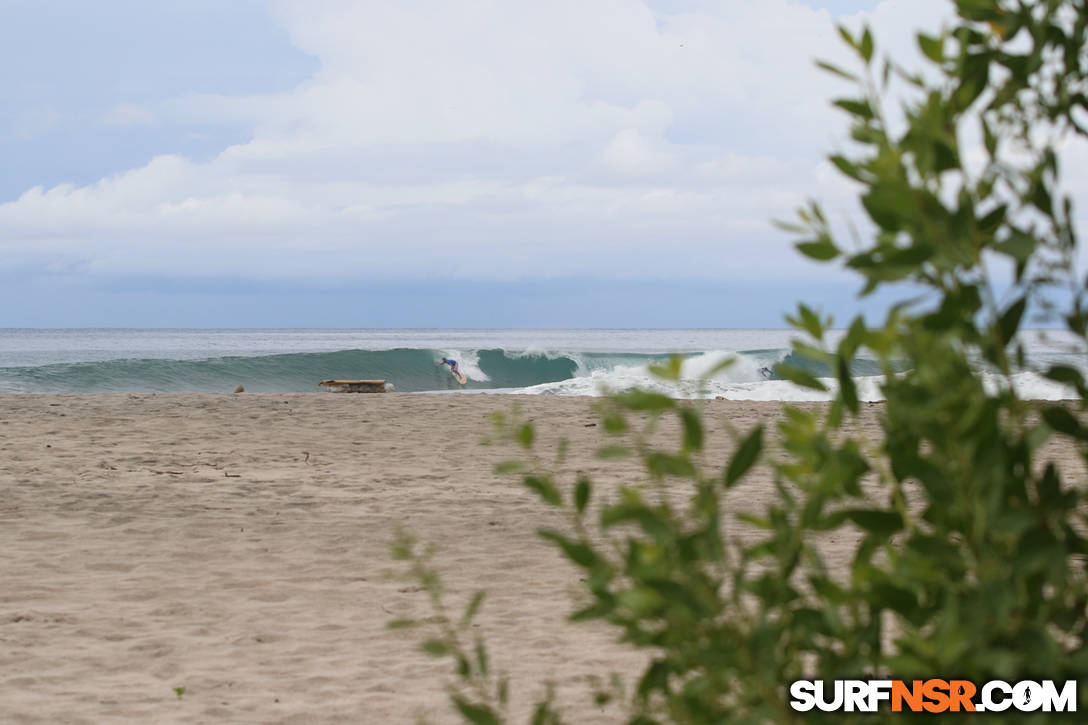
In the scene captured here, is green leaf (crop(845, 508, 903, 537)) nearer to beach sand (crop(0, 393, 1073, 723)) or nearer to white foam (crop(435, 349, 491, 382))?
beach sand (crop(0, 393, 1073, 723))

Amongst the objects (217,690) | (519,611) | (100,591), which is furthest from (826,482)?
(100,591)

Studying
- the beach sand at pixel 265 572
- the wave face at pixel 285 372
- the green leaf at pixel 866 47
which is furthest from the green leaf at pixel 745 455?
the wave face at pixel 285 372

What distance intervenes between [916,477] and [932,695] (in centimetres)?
23

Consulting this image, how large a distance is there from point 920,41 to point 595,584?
2.11ft

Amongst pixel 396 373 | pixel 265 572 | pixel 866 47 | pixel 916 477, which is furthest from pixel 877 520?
pixel 396 373

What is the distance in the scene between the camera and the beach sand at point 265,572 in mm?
3727

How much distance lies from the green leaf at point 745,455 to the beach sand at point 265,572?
2.53 feet

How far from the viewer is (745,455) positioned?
880mm

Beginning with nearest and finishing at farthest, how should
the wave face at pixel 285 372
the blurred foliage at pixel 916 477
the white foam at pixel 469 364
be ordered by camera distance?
the blurred foliage at pixel 916 477 < the wave face at pixel 285 372 < the white foam at pixel 469 364

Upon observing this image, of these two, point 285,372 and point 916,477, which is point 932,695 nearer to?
point 916,477

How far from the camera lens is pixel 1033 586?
Answer: 2.84ft

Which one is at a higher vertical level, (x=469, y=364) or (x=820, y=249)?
(x=820, y=249)

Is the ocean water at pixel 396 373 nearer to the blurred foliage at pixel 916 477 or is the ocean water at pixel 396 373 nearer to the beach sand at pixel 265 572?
the beach sand at pixel 265 572

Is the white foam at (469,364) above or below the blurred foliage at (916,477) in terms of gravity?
below
